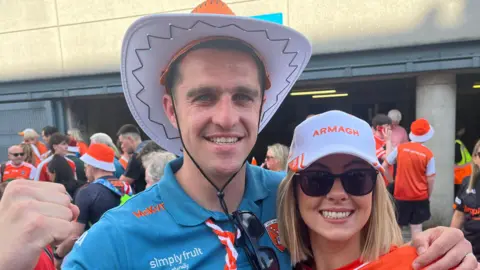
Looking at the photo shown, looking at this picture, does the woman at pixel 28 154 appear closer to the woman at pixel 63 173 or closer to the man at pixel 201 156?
the woman at pixel 63 173

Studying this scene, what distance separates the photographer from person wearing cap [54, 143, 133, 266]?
131 inches

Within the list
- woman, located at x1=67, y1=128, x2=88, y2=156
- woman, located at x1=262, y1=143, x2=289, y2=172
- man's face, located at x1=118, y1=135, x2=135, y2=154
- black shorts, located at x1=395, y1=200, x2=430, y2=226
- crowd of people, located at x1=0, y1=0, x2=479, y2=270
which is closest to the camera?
crowd of people, located at x1=0, y1=0, x2=479, y2=270

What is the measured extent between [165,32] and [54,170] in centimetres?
403

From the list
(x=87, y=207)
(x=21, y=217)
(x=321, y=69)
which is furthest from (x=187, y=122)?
(x=321, y=69)

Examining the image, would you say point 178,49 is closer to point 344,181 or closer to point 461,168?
point 344,181

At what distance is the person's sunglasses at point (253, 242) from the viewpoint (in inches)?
54.3

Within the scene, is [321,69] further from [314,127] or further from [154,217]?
[154,217]

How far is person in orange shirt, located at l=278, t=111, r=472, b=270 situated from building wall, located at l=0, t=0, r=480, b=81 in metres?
5.17

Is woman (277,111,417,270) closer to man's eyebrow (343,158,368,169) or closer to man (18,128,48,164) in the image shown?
man's eyebrow (343,158,368,169)

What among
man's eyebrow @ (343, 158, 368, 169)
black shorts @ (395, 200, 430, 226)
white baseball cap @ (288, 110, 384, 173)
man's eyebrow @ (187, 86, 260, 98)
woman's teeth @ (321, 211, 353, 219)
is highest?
man's eyebrow @ (187, 86, 260, 98)

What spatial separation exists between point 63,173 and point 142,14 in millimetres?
4066

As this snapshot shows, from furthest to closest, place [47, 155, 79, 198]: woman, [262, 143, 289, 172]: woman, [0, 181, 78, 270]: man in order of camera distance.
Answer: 1. [262, 143, 289, 172]: woman
2. [47, 155, 79, 198]: woman
3. [0, 181, 78, 270]: man

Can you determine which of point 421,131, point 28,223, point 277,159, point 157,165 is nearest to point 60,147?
point 157,165

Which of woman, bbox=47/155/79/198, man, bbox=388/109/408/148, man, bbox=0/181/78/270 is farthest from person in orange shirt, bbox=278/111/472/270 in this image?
man, bbox=388/109/408/148
